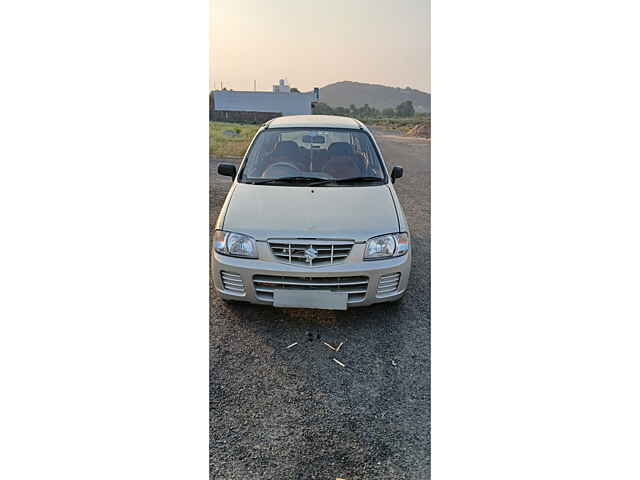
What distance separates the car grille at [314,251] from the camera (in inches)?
85.4

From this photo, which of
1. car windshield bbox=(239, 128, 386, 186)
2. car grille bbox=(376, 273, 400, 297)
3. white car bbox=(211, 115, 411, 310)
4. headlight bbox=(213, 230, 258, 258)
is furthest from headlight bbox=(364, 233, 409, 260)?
headlight bbox=(213, 230, 258, 258)

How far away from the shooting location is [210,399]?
1.92 meters

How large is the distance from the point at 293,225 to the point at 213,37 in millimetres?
1105

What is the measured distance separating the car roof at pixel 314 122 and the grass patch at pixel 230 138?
190mm

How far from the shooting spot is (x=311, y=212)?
2.29 metres

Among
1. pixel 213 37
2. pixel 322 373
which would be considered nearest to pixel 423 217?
pixel 322 373

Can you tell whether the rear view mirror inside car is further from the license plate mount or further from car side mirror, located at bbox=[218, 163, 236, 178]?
the license plate mount

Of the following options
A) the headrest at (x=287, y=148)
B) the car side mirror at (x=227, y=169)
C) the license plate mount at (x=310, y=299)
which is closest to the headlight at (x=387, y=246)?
the license plate mount at (x=310, y=299)

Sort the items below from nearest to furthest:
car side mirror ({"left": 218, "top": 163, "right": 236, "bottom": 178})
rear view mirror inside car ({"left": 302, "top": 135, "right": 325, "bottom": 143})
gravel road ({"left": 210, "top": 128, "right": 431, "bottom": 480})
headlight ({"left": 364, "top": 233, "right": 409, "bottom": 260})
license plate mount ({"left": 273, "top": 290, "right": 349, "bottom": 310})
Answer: gravel road ({"left": 210, "top": 128, "right": 431, "bottom": 480}), license plate mount ({"left": 273, "top": 290, "right": 349, "bottom": 310}), headlight ({"left": 364, "top": 233, "right": 409, "bottom": 260}), car side mirror ({"left": 218, "top": 163, "right": 236, "bottom": 178}), rear view mirror inside car ({"left": 302, "top": 135, "right": 325, "bottom": 143})

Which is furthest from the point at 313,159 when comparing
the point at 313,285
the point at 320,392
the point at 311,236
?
the point at 320,392

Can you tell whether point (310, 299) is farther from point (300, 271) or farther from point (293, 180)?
point (293, 180)

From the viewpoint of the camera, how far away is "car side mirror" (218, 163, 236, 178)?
2.68m

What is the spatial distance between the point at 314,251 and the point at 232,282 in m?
0.51

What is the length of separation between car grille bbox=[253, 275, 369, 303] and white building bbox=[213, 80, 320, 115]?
101cm
